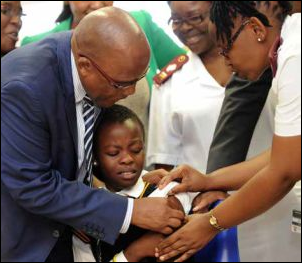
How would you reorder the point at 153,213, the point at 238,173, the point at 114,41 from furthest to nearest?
the point at 238,173 < the point at 153,213 < the point at 114,41

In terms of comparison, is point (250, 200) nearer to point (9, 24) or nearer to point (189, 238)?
point (189, 238)

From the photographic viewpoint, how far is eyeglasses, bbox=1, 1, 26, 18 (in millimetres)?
760

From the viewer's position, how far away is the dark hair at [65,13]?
A: 33.1 inches

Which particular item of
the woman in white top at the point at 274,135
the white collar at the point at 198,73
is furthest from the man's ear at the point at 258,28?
the white collar at the point at 198,73

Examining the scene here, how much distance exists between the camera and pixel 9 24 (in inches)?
29.8

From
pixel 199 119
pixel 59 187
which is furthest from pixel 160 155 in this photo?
pixel 59 187

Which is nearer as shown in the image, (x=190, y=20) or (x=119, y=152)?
(x=119, y=152)

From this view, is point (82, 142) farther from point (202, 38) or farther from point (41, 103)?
point (202, 38)

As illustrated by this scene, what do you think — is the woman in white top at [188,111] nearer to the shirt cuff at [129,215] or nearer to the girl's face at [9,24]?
the shirt cuff at [129,215]

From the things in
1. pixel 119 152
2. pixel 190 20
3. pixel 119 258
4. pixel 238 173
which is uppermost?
pixel 190 20

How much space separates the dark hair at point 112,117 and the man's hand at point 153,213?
11 centimetres

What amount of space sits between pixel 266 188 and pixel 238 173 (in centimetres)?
7

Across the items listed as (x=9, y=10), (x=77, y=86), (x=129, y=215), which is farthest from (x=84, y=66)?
(x=129, y=215)

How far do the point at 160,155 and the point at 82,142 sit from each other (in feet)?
0.60
